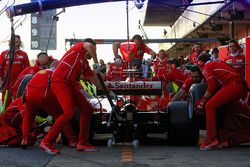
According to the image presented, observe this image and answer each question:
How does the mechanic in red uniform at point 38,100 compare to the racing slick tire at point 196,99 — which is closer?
the mechanic in red uniform at point 38,100

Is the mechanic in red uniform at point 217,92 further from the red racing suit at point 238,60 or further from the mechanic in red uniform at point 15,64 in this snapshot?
the mechanic in red uniform at point 15,64

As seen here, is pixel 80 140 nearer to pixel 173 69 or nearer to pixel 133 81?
pixel 133 81

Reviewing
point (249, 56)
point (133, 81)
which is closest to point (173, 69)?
point (249, 56)

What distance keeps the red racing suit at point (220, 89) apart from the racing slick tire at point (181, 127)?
26cm

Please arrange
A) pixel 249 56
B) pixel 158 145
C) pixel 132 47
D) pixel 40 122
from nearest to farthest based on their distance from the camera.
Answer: pixel 158 145 < pixel 40 122 < pixel 132 47 < pixel 249 56

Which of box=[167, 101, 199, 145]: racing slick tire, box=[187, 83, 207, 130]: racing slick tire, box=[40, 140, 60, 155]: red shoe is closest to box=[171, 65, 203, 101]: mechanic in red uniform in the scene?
box=[187, 83, 207, 130]: racing slick tire

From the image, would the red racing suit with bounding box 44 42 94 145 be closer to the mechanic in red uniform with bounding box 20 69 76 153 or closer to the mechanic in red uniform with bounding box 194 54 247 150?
the mechanic in red uniform with bounding box 20 69 76 153

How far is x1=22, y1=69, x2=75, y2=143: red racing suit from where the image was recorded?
834 centimetres

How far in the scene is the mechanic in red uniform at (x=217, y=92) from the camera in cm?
851

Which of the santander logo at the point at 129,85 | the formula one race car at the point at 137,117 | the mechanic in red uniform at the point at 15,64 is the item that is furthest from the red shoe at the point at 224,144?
the mechanic in red uniform at the point at 15,64

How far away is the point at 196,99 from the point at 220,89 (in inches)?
16.8

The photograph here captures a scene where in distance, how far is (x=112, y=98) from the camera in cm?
890

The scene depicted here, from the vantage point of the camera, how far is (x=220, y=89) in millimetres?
8695

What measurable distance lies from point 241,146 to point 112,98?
2123 millimetres
